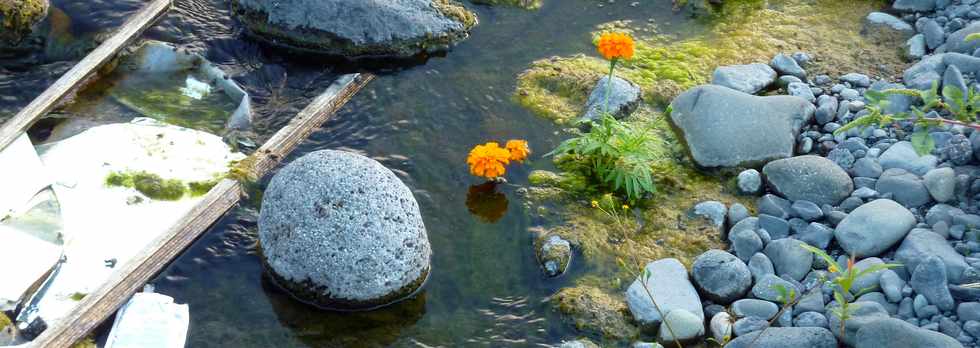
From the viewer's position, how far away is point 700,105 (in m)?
6.90

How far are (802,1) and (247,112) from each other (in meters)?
5.27

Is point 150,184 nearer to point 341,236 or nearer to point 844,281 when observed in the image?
point 341,236

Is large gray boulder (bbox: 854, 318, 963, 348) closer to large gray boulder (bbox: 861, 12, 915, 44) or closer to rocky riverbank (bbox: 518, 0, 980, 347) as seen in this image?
rocky riverbank (bbox: 518, 0, 980, 347)

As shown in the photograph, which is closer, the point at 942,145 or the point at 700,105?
the point at 942,145

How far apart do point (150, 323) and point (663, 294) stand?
10.1 ft

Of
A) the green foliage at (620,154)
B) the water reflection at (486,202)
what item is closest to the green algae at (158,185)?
the water reflection at (486,202)

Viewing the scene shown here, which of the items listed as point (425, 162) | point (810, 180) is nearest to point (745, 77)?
point (810, 180)

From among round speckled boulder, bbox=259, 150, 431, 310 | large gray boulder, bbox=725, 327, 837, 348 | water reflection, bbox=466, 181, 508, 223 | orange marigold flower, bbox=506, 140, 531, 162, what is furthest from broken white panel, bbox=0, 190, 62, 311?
large gray boulder, bbox=725, 327, 837, 348

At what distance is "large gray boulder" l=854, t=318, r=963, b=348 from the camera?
4.89 meters

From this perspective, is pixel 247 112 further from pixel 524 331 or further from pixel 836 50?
pixel 836 50

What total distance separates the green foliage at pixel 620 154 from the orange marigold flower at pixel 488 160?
0.54 meters

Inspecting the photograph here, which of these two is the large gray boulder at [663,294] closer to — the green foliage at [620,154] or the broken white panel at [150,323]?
the green foliage at [620,154]

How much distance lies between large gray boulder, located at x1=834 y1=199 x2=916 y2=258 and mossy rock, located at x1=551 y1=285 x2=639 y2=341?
1.48m

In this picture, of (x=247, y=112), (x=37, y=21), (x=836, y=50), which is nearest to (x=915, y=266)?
(x=836, y=50)
